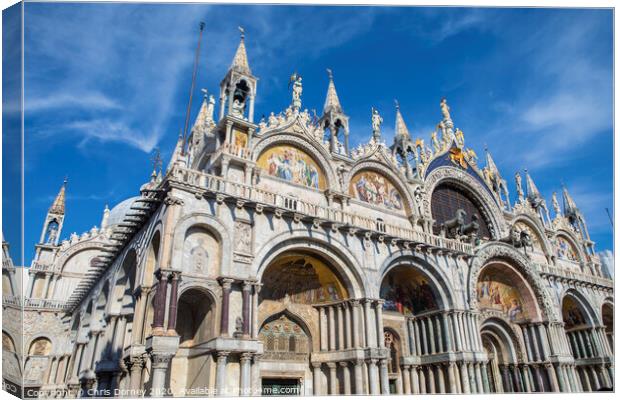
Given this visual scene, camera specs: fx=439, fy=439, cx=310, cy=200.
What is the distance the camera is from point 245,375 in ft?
39.8

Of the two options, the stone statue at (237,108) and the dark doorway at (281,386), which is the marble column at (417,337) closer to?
the dark doorway at (281,386)

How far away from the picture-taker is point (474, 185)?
26469 mm

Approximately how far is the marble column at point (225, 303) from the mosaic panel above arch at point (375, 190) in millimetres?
8975

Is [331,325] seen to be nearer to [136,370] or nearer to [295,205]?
[295,205]

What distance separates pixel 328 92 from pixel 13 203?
1796 centimetres

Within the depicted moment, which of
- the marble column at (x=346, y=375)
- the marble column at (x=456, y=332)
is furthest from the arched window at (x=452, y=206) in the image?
the marble column at (x=346, y=375)

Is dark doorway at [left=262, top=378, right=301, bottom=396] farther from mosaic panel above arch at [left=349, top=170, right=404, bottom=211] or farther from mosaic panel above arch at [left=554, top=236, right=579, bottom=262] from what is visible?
mosaic panel above arch at [left=554, top=236, right=579, bottom=262]

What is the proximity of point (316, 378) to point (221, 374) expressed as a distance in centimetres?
505

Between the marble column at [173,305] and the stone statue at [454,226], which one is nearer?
the marble column at [173,305]

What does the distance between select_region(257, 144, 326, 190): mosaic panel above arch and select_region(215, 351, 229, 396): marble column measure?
27.1 ft

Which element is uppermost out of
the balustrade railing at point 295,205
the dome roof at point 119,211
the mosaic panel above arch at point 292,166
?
the dome roof at point 119,211

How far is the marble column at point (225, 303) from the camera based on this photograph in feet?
40.7

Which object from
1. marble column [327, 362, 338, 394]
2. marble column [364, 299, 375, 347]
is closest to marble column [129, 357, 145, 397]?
marble column [327, 362, 338, 394]

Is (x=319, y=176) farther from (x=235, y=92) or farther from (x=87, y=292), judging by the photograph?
(x=87, y=292)
